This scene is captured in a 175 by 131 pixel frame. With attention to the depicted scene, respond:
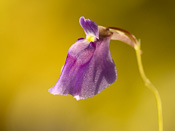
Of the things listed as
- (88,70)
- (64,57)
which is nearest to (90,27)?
(88,70)

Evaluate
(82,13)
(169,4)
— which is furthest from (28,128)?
(169,4)

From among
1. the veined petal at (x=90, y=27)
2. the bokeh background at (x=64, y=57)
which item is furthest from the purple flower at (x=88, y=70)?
the bokeh background at (x=64, y=57)

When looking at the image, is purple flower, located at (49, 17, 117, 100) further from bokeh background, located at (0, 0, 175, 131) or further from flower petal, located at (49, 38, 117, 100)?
bokeh background, located at (0, 0, 175, 131)

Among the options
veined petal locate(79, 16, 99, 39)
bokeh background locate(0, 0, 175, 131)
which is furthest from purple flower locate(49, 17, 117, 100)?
bokeh background locate(0, 0, 175, 131)

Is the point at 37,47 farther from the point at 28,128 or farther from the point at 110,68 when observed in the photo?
the point at 110,68

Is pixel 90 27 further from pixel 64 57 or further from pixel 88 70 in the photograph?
pixel 64 57

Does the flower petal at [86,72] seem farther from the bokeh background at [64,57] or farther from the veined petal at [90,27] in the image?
the bokeh background at [64,57]
